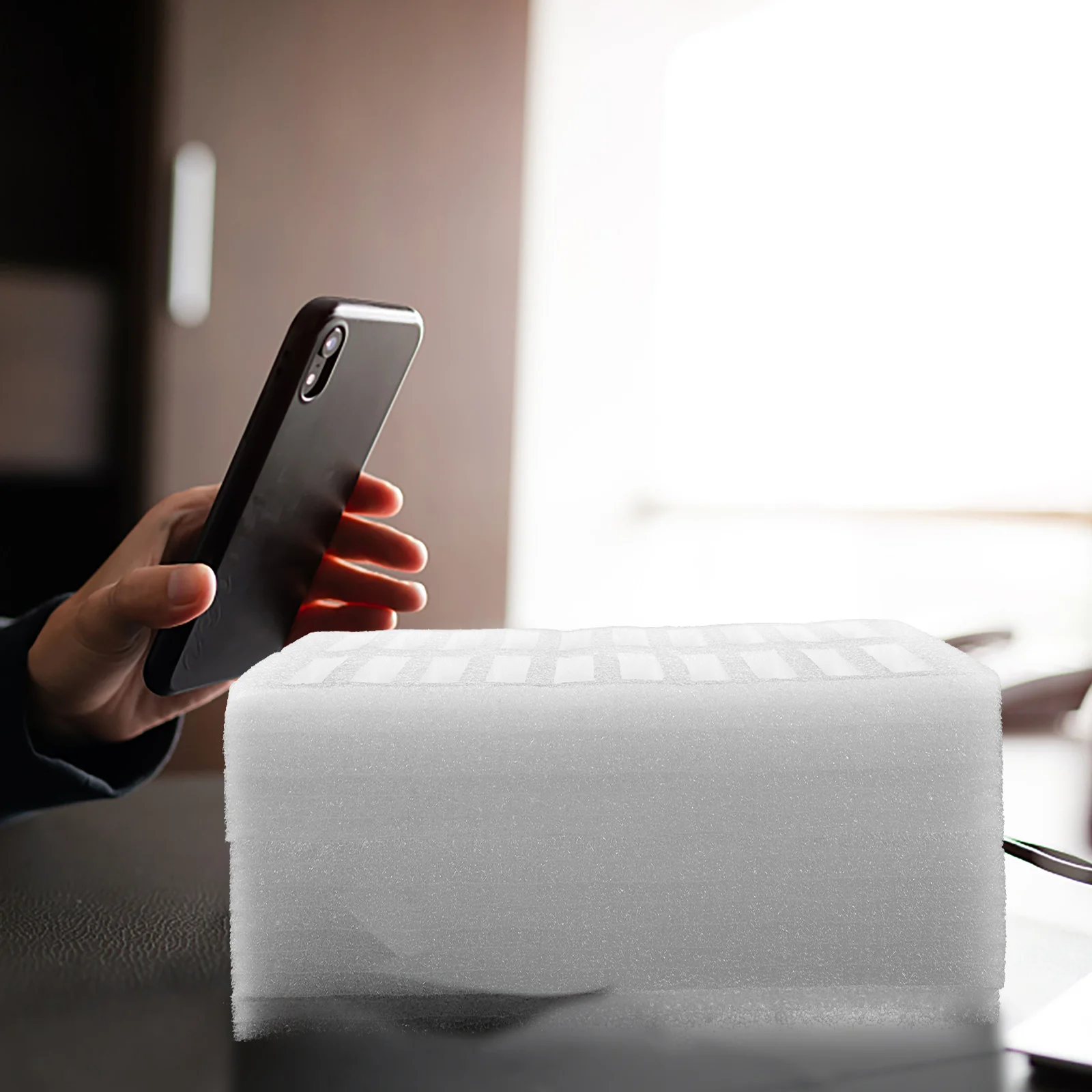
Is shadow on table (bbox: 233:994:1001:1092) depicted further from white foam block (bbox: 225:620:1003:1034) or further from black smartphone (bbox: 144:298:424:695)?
black smartphone (bbox: 144:298:424:695)

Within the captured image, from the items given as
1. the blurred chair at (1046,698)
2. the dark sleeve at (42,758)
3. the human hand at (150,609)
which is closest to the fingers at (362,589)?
the human hand at (150,609)

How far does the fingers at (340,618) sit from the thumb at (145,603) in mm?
178

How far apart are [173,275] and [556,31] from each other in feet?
3.63

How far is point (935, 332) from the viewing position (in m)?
2.01

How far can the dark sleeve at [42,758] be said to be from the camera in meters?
0.48

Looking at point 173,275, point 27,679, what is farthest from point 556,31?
point 27,679

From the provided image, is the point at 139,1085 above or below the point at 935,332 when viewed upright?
below

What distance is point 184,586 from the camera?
1.47ft

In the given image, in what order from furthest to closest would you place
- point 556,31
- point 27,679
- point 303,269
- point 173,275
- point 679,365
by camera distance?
1. point 679,365
2. point 556,31
3. point 303,269
4. point 173,275
5. point 27,679

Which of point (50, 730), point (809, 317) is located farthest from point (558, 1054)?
point (809, 317)

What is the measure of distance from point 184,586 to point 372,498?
270 millimetres

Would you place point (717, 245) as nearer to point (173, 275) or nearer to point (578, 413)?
point (578, 413)

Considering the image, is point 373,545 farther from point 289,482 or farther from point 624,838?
point 624,838

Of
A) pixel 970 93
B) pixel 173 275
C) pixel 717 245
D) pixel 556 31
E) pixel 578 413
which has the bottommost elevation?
pixel 578 413
